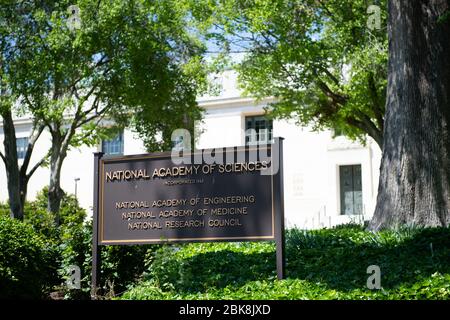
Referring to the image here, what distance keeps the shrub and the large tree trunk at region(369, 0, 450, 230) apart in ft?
18.8

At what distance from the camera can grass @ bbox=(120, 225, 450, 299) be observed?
27.5ft

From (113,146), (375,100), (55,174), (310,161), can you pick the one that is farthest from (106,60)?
(113,146)

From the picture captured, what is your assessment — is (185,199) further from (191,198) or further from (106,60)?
(106,60)

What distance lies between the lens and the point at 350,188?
3384 centimetres

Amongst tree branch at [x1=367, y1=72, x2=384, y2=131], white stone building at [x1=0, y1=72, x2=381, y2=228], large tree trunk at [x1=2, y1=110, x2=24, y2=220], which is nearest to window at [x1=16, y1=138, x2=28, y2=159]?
white stone building at [x1=0, y1=72, x2=381, y2=228]

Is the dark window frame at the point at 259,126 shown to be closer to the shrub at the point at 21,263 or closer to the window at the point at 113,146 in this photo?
the window at the point at 113,146

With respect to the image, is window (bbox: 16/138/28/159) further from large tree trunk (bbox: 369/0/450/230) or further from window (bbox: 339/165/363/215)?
large tree trunk (bbox: 369/0/450/230)

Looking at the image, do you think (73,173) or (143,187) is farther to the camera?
(73,173)

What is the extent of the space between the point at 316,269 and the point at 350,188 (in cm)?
2502

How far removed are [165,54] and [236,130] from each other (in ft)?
48.1

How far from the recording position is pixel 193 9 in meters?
→ 22.4

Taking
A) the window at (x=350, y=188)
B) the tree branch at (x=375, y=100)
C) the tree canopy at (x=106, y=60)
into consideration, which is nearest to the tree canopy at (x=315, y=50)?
Result: the tree branch at (x=375, y=100)
